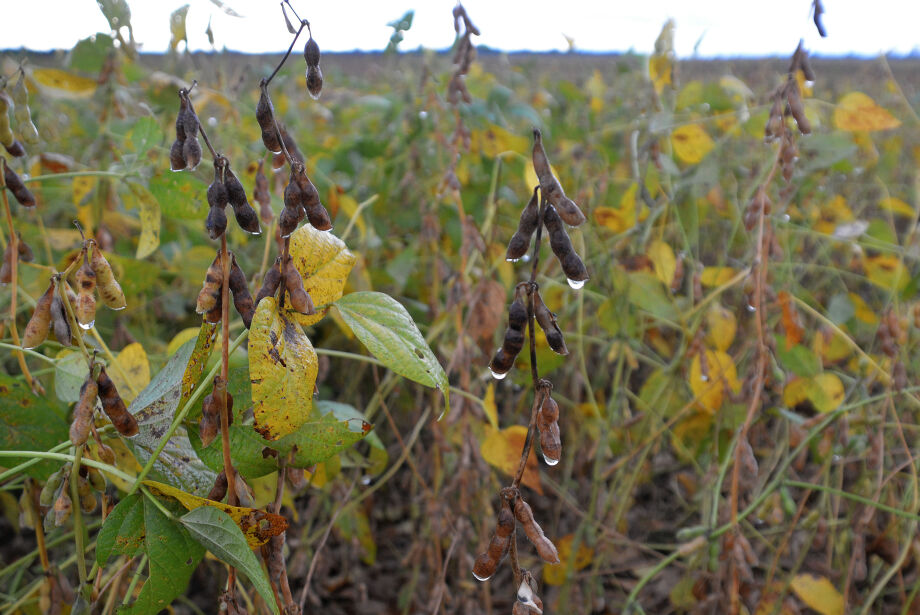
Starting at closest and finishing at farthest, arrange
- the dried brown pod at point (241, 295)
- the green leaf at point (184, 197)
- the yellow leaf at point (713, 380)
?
the dried brown pod at point (241, 295) < the green leaf at point (184, 197) < the yellow leaf at point (713, 380)

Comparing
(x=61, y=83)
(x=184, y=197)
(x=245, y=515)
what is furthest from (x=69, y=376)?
(x=61, y=83)

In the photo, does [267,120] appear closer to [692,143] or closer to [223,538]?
[223,538]

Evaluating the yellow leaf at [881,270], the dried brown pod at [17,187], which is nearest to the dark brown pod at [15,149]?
the dried brown pod at [17,187]

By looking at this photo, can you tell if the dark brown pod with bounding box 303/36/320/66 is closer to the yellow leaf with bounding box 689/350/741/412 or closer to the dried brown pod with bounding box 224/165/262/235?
the dried brown pod with bounding box 224/165/262/235

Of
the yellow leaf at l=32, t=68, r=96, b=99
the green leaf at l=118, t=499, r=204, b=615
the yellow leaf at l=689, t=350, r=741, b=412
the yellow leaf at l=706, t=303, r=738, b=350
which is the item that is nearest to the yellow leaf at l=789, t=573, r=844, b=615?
the yellow leaf at l=689, t=350, r=741, b=412

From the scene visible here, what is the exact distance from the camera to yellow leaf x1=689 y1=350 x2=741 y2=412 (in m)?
1.47

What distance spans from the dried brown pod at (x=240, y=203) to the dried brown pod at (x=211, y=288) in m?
0.05

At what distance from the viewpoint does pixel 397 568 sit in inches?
75.1

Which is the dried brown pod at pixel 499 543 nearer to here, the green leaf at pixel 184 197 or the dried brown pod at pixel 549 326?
the dried brown pod at pixel 549 326

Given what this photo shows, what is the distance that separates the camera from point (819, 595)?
135 cm

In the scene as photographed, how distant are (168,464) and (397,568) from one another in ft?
3.91

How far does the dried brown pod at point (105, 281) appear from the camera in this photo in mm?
779

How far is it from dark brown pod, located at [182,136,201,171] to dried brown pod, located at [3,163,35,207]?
1.37 ft

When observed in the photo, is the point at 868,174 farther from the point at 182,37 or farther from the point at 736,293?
the point at 182,37
